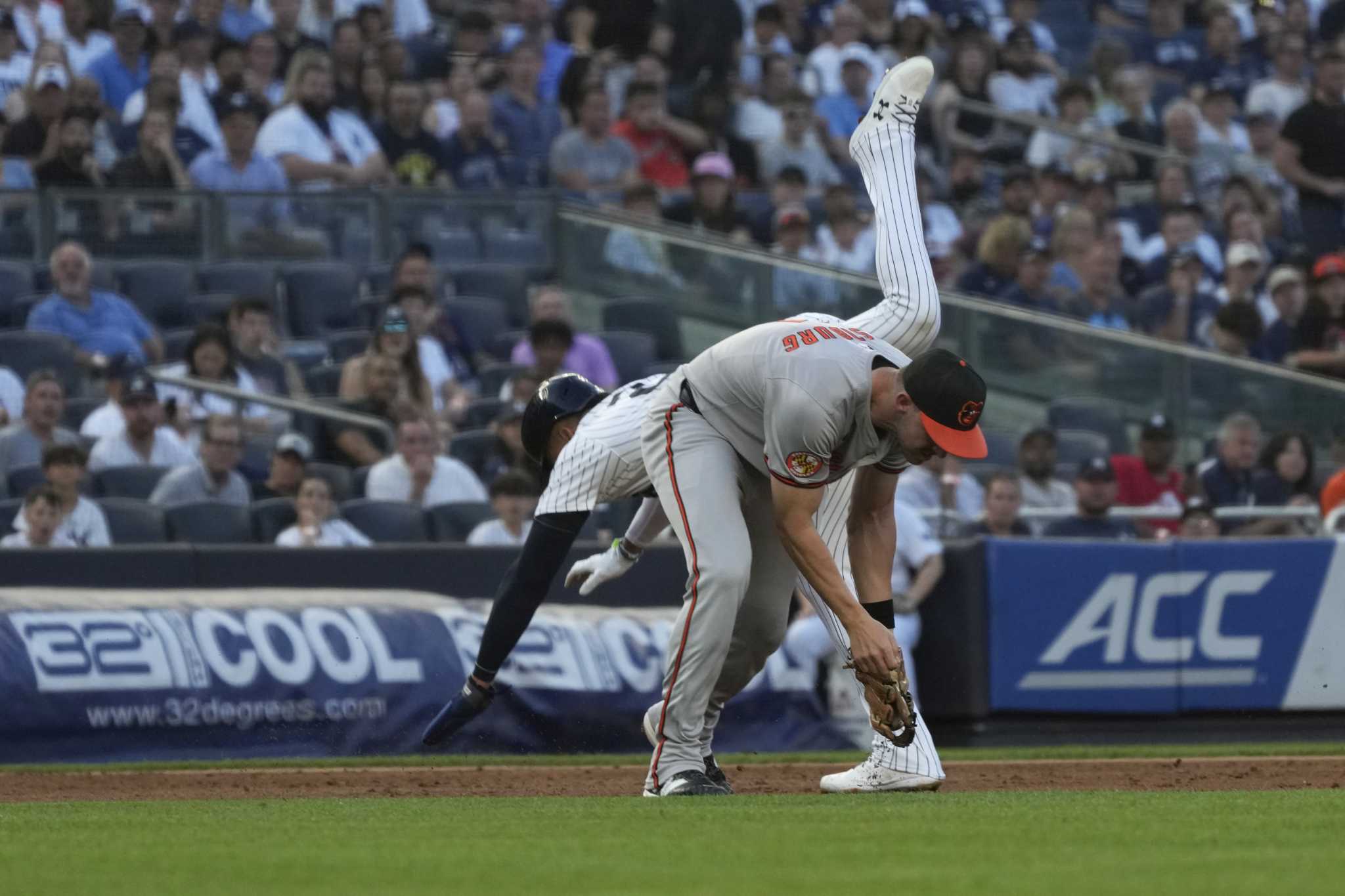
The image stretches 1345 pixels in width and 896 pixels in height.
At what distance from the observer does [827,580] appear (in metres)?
6.17

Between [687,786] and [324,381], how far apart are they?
6.31 meters

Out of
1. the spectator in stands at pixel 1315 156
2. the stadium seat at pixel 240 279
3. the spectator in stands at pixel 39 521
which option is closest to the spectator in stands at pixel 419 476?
the spectator in stands at pixel 39 521

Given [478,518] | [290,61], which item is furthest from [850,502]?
[290,61]

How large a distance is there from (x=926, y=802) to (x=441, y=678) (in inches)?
Answer: 166

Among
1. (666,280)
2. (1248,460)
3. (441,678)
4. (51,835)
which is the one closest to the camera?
(51,835)

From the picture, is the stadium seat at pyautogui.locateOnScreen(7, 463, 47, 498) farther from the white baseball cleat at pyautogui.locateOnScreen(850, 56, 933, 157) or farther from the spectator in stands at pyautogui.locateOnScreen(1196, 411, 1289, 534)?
the spectator in stands at pyautogui.locateOnScreen(1196, 411, 1289, 534)

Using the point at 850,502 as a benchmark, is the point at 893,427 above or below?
above

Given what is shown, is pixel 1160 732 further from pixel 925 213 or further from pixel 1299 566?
pixel 925 213

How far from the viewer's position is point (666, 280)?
1372 centimetres

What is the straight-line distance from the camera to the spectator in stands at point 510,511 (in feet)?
35.7

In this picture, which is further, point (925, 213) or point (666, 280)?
point (925, 213)

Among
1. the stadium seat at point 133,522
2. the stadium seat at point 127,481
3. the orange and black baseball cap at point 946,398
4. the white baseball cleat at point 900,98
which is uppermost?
the white baseball cleat at point 900,98

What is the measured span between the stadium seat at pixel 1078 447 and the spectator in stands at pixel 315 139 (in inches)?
194

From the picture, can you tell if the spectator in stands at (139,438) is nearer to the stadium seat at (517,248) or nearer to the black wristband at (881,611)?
the stadium seat at (517,248)
